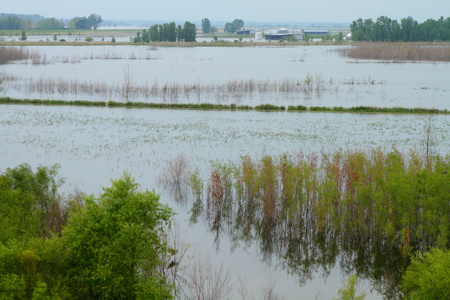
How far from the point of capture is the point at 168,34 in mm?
130250

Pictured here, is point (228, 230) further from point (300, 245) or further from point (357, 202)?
point (357, 202)

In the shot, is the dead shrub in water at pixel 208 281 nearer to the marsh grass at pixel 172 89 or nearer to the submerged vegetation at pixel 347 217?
the submerged vegetation at pixel 347 217

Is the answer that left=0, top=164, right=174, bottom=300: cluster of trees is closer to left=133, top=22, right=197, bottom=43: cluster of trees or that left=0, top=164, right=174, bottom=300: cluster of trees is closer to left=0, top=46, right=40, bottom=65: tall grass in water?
left=0, top=46, right=40, bottom=65: tall grass in water

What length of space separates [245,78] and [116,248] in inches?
2027

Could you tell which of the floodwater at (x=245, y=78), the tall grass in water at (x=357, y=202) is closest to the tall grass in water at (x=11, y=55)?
the floodwater at (x=245, y=78)

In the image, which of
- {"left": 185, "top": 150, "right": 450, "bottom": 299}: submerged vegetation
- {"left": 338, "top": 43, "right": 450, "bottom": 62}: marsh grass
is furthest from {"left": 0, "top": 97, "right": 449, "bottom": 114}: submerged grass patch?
{"left": 338, "top": 43, "right": 450, "bottom": 62}: marsh grass

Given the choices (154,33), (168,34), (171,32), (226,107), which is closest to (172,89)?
(226,107)

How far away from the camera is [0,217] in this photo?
13148mm

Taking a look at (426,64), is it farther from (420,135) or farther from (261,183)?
(261,183)

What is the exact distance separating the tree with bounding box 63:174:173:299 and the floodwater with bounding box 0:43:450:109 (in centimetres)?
3187

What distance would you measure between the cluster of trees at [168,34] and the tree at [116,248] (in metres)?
121

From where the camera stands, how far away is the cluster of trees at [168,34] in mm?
129750

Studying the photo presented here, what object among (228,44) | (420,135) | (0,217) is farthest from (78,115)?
(228,44)

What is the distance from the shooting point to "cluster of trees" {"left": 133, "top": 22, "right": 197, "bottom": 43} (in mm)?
129750
